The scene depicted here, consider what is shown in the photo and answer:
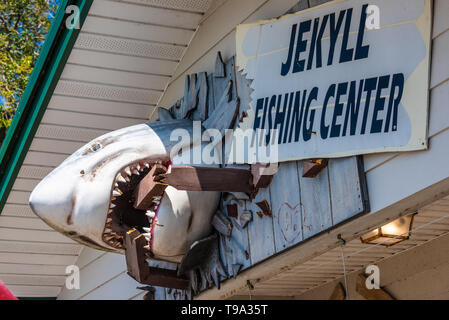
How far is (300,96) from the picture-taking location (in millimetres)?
3889

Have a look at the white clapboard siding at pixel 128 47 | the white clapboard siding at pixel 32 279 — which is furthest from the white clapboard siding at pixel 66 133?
the white clapboard siding at pixel 32 279

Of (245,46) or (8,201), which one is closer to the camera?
(245,46)

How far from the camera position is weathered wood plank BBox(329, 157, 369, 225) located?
3.48 m

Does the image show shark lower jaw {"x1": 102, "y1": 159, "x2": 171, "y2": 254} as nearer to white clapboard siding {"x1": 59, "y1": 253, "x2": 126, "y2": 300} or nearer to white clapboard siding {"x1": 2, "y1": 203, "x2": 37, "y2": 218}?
white clapboard siding {"x1": 59, "y1": 253, "x2": 126, "y2": 300}

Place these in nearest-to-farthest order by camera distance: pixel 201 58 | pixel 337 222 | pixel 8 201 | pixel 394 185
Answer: pixel 394 185 → pixel 337 222 → pixel 201 58 → pixel 8 201

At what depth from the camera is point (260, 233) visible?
13.6 ft

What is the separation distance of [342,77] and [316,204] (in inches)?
24.1

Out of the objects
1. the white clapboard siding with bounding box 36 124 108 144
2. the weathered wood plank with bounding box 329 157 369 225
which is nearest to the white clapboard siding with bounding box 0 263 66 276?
the white clapboard siding with bounding box 36 124 108 144

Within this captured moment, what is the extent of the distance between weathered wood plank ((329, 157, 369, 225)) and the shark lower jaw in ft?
3.71

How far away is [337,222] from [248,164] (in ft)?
2.46

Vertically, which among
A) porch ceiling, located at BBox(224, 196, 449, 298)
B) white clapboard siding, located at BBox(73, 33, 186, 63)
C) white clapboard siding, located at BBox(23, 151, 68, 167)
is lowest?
porch ceiling, located at BBox(224, 196, 449, 298)

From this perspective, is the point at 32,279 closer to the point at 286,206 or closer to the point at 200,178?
the point at 200,178

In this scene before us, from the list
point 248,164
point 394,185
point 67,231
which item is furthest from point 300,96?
point 67,231
